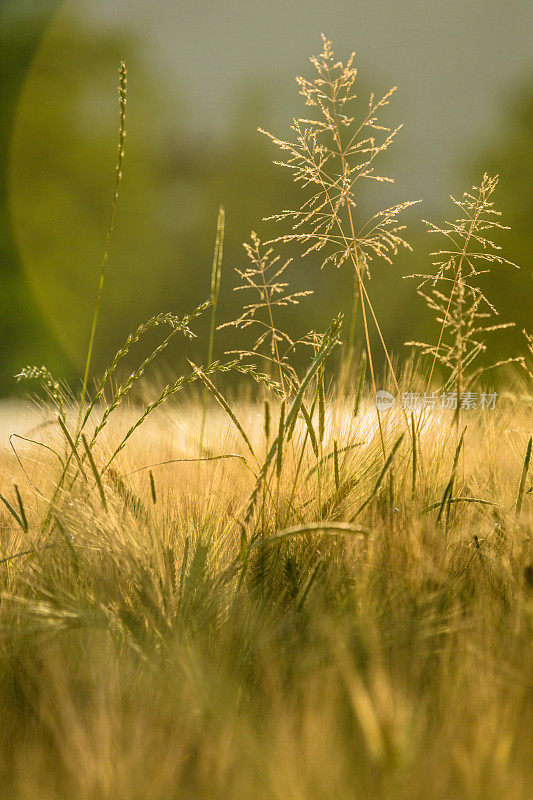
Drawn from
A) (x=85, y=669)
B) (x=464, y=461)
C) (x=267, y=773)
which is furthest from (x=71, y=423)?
(x=267, y=773)

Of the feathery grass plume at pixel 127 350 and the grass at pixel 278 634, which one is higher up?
the feathery grass plume at pixel 127 350

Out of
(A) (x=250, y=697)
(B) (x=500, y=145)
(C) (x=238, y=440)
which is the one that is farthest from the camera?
(B) (x=500, y=145)

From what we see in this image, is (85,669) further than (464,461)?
No

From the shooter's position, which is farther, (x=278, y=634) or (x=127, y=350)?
(x=127, y=350)

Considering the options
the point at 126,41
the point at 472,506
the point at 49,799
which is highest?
the point at 126,41

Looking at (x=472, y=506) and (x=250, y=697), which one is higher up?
(x=472, y=506)

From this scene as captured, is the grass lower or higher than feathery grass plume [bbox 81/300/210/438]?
lower

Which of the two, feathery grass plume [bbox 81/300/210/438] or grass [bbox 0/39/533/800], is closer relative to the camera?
grass [bbox 0/39/533/800]

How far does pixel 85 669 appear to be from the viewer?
836 millimetres

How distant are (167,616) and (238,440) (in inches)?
32.1

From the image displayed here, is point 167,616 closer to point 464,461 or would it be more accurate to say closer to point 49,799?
point 49,799

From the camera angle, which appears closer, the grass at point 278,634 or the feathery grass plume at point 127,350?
the grass at point 278,634

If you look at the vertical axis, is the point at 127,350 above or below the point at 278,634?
above

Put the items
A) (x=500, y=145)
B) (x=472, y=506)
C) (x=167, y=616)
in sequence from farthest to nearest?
(x=500, y=145) → (x=472, y=506) → (x=167, y=616)
